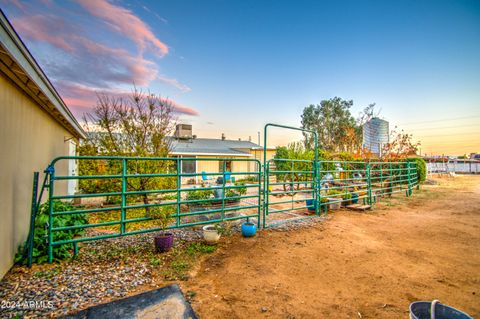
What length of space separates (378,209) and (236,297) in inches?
270

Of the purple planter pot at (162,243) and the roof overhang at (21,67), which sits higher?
the roof overhang at (21,67)

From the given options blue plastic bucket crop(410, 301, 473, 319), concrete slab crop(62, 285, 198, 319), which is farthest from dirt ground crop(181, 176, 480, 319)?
blue plastic bucket crop(410, 301, 473, 319)

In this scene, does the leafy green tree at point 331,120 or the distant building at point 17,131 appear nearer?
the distant building at point 17,131

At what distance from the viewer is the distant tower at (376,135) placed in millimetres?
13357

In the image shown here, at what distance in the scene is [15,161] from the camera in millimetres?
2971

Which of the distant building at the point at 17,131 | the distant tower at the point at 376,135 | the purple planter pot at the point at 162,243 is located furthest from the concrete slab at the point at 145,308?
the distant tower at the point at 376,135

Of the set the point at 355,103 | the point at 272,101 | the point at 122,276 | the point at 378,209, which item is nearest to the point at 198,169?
the point at 272,101

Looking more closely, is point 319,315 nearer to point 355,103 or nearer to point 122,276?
point 122,276

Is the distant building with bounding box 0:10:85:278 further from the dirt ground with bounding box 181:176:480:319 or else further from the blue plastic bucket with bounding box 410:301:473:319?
the blue plastic bucket with bounding box 410:301:473:319

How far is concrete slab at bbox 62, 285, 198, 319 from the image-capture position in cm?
186

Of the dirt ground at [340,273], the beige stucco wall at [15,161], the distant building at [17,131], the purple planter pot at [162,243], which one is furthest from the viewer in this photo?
the purple planter pot at [162,243]

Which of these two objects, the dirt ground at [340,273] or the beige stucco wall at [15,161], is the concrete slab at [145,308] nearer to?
the dirt ground at [340,273]

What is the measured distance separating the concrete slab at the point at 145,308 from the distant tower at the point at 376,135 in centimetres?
1458

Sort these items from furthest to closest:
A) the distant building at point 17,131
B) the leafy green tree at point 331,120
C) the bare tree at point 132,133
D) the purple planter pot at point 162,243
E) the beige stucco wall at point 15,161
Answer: the leafy green tree at point 331,120 → the bare tree at point 132,133 → the purple planter pot at point 162,243 → the beige stucco wall at point 15,161 → the distant building at point 17,131
